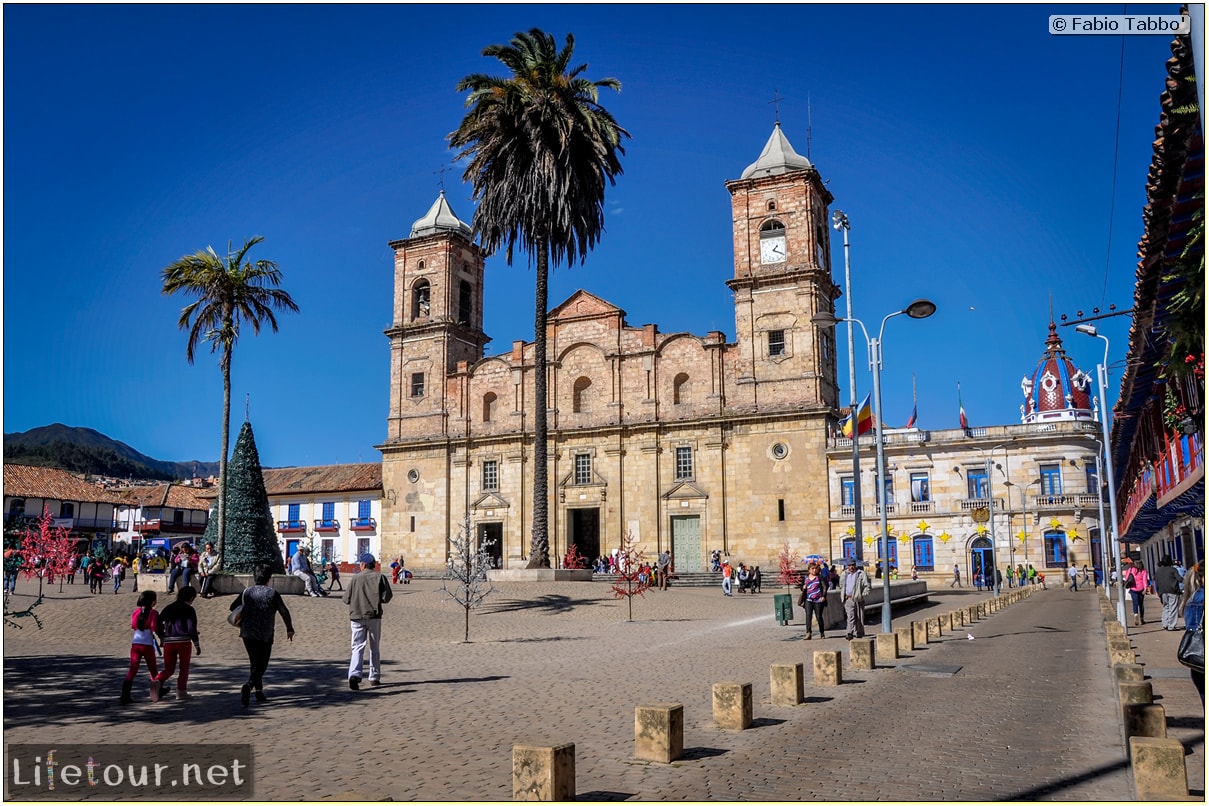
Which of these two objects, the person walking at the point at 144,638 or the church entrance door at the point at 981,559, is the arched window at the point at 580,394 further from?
the person walking at the point at 144,638

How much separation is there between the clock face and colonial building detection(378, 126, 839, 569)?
0.24 ft

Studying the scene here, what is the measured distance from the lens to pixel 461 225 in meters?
57.3

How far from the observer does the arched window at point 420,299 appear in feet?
186

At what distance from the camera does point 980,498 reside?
47.2 m

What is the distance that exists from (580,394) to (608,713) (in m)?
42.9

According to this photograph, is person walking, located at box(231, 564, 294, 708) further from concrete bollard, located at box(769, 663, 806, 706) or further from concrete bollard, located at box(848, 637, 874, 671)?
concrete bollard, located at box(848, 637, 874, 671)

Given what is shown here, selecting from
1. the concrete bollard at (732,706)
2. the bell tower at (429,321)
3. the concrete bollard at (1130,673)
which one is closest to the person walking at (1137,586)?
the concrete bollard at (1130,673)

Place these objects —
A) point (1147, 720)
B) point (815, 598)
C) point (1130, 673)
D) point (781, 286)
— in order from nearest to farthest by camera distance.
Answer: point (1147, 720) < point (1130, 673) < point (815, 598) < point (781, 286)

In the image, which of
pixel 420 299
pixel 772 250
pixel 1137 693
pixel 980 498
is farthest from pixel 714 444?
pixel 1137 693

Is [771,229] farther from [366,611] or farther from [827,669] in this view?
[366,611]

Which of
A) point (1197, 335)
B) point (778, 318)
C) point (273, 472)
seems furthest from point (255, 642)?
point (273, 472)

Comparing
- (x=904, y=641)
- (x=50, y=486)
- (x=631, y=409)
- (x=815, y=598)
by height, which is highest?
(x=631, y=409)

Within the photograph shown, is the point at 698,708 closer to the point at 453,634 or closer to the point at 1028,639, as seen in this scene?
the point at 453,634

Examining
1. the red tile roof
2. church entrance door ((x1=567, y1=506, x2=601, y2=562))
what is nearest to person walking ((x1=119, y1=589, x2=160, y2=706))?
church entrance door ((x1=567, y1=506, x2=601, y2=562))
